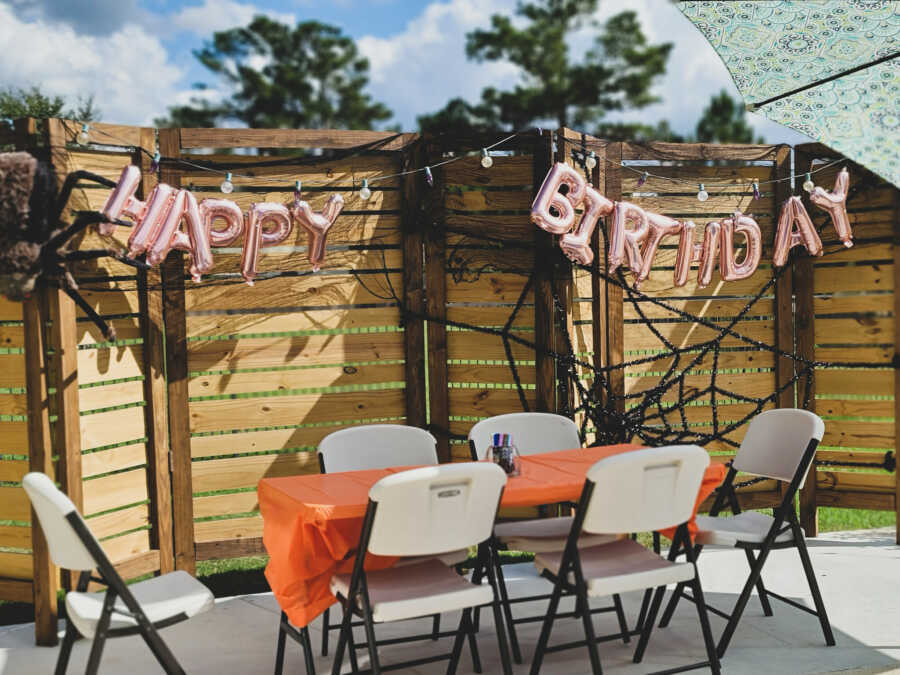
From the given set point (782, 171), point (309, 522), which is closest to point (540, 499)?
point (309, 522)

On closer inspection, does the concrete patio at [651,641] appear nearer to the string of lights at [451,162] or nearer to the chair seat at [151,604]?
the chair seat at [151,604]

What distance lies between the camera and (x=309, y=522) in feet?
10.8

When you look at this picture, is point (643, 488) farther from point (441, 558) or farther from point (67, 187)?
point (67, 187)

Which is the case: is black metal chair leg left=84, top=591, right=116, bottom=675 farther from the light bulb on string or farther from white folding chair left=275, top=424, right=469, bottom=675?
the light bulb on string

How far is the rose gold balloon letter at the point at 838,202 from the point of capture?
555cm

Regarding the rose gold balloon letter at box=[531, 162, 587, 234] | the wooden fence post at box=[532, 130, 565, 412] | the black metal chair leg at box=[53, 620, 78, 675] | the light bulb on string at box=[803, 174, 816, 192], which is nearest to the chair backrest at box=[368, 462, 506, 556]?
the black metal chair leg at box=[53, 620, 78, 675]

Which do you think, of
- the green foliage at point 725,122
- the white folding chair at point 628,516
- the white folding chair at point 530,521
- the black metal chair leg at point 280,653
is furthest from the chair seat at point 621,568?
the green foliage at point 725,122

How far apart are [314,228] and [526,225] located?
1350 millimetres

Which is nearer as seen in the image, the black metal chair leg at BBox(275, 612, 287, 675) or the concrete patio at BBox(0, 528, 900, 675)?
the black metal chair leg at BBox(275, 612, 287, 675)

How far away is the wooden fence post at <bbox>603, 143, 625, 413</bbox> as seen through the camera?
222 inches

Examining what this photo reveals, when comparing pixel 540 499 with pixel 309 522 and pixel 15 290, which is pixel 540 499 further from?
pixel 15 290

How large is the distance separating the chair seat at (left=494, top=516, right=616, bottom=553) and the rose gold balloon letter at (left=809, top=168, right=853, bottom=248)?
2763mm

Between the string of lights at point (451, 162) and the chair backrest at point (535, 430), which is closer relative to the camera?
the chair backrest at point (535, 430)

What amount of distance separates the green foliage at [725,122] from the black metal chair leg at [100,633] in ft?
67.7
